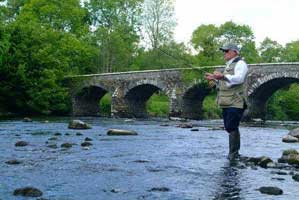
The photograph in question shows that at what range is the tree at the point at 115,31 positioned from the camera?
54.9 m

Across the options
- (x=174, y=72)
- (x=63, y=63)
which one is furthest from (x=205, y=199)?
(x=63, y=63)

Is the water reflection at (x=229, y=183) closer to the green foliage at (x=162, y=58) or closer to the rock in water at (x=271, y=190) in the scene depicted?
the rock in water at (x=271, y=190)

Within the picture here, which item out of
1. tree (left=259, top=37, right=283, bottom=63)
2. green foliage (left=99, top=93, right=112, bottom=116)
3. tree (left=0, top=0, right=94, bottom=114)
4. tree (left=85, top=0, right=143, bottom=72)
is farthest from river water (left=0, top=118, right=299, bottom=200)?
tree (left=259, top=37, right=283, bottom=63)

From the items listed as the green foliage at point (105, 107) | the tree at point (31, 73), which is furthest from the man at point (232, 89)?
the green foliage at point (105, 107)

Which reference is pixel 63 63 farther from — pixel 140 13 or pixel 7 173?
pixel 7 173

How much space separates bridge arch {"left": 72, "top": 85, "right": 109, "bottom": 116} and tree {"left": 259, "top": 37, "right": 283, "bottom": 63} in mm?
33993

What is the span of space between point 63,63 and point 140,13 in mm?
23085

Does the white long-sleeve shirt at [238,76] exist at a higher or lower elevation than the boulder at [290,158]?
higher

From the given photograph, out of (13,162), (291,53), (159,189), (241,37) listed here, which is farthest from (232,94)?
(291,53)

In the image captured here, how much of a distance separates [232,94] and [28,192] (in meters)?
4.63

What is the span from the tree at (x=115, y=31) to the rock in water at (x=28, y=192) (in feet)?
158

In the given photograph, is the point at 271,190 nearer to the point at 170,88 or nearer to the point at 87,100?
the point at 170,88

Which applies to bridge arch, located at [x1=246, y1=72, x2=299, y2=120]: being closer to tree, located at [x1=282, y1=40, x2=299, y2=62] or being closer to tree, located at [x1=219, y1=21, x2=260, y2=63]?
tree, located at [x1=219, y1=21, x2=260, y2=63]

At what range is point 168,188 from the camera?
6637 mm
